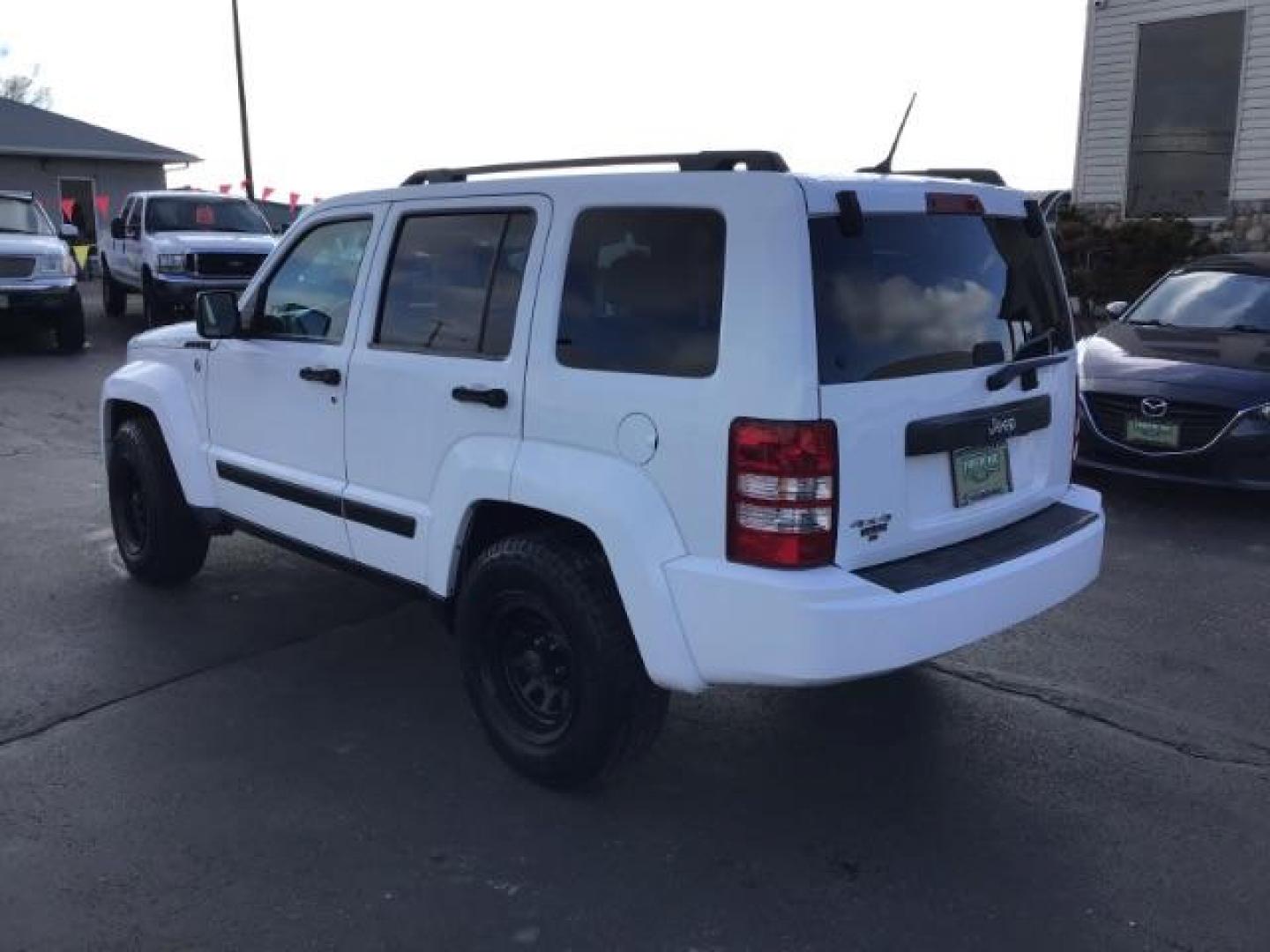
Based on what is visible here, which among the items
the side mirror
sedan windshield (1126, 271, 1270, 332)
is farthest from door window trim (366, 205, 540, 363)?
sedan windshield (1126, 271, 1270, 332)

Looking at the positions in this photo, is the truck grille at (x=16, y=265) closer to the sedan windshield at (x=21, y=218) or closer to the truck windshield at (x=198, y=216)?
the sedan windshield at (x=21, y=218)

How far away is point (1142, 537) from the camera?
6.67 m

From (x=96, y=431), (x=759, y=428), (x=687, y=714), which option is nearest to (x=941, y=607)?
(x=759, y=428)

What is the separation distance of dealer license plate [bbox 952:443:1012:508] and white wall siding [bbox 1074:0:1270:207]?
14.0m

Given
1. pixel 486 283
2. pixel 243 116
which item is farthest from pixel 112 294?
pixel 486 283

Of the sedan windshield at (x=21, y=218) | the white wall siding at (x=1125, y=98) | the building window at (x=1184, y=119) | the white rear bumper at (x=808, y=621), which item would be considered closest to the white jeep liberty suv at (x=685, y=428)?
the white rear bumper at (x=808, y=621)

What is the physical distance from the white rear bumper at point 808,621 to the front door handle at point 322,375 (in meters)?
1.71

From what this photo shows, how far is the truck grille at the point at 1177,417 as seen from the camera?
6945 millimetres

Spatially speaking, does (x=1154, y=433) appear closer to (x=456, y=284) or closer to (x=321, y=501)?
(x=456, y=284)

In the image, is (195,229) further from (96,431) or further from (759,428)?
(759,428)

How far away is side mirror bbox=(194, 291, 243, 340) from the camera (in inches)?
187

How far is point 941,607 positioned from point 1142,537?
398cm

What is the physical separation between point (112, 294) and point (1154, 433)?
1683 cm

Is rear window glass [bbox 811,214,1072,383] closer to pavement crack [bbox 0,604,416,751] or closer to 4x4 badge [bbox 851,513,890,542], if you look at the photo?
4x4 badge [bbox 851,513,890,542]
